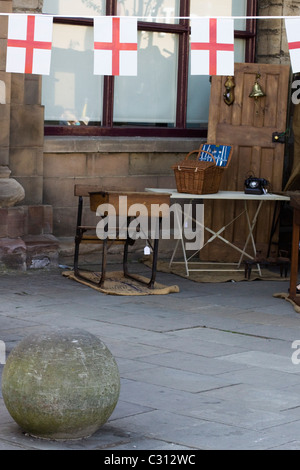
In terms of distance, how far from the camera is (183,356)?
23.4 ft

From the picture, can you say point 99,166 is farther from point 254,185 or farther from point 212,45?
point 212,45

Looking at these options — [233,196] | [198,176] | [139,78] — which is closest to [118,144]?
[139,78]

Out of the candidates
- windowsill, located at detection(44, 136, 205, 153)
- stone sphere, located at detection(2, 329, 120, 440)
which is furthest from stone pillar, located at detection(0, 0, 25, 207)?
stone sphere, located at detection(2, 329, 120, 440)

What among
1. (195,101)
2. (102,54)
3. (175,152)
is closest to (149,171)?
(175,152)

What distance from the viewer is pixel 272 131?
38.0 feet

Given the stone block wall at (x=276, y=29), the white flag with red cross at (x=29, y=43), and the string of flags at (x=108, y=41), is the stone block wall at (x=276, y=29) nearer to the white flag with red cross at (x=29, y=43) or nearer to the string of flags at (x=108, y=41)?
the string of flags at (x=108, y=41)

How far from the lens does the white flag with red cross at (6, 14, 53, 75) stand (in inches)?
353

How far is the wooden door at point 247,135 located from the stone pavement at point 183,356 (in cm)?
109

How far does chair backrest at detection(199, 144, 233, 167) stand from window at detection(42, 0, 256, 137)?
829mm

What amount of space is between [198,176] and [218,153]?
0.98 meters

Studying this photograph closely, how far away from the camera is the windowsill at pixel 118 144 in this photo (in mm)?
10992

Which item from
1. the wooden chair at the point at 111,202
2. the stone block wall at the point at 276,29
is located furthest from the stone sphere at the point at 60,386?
the stone block wall at the point at 276,29

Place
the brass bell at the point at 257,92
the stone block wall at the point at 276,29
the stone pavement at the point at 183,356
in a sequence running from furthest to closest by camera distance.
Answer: the stone block wall at the point at 276,29
the brass bell at the point at 257,92
the stone pavement at the point at 183,356
